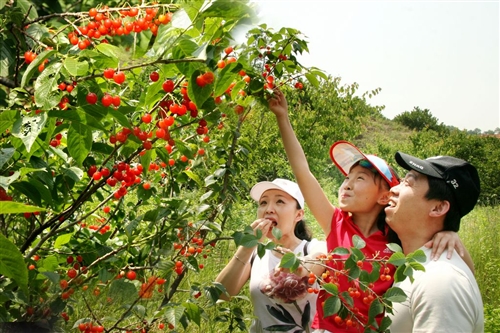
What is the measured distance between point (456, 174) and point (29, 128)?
109cm

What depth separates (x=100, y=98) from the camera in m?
1.11

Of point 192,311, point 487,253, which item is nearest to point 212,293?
point 192,311

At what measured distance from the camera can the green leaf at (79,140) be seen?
1.12 meters

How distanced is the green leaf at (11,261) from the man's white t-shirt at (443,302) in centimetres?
92

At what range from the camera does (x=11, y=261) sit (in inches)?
27.3

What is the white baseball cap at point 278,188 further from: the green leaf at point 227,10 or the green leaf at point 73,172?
the green leaf at point 227,10

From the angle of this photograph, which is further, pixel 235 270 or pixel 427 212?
pixel 235 270

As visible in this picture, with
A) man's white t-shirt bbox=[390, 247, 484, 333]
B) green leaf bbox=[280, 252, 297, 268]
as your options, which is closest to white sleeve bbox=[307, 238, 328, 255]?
man's white t-shirt bbox=[390, 247, 484, 333]

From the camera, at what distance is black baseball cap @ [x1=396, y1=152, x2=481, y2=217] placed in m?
1.56

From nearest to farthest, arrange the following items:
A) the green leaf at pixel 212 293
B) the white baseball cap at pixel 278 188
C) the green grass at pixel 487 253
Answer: the green leaf at pixel 212 293 < the white baseball cap at pixel 278 188 < the green grass at pixel 487 253

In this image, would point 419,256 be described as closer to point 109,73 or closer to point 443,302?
point 443,302

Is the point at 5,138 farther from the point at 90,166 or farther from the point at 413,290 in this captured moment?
the point at 413,290

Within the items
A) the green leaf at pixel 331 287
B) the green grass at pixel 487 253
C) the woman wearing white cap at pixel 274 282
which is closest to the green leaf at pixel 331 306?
the green leaf at pixel 331 287

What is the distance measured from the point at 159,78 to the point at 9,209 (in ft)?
1.92
